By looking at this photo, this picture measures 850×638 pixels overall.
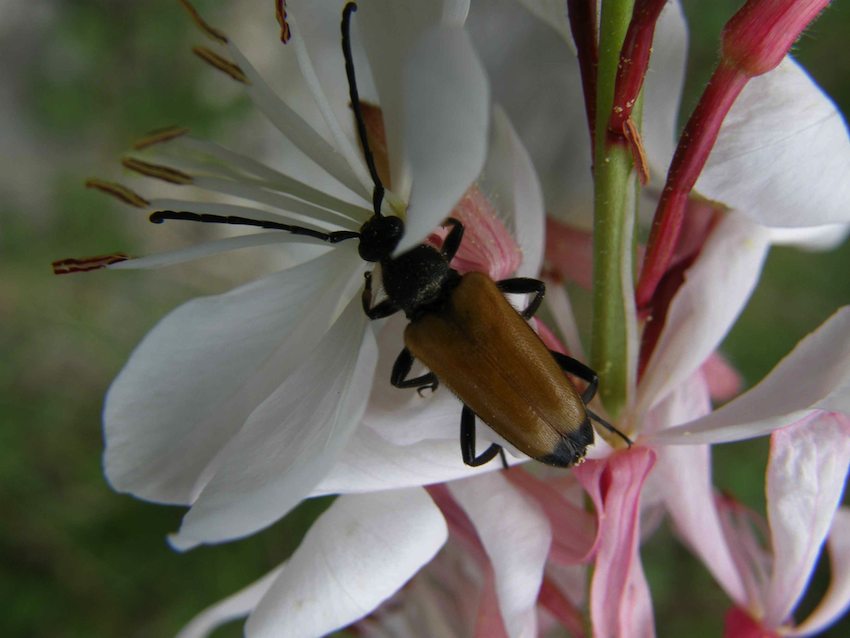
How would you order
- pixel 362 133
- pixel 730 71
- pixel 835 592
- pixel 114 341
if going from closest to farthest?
pixel 730 71 < pixel 362 133 < pixel 835 592 < pixel 114 341

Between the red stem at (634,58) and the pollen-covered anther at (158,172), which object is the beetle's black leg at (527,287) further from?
the pollen-covered anther at (158,172)

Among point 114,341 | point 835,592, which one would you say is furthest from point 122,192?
point 114,341

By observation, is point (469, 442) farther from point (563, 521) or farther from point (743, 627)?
point (743, 627)

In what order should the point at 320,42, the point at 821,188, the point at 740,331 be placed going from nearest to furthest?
the point at 821,188
the point at 320,42
the point at 740,331

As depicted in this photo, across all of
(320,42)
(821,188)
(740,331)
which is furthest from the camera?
(740,331)

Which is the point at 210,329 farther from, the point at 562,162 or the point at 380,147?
the point at 562,162

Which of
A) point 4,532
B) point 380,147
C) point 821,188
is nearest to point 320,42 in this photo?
point 380,147
